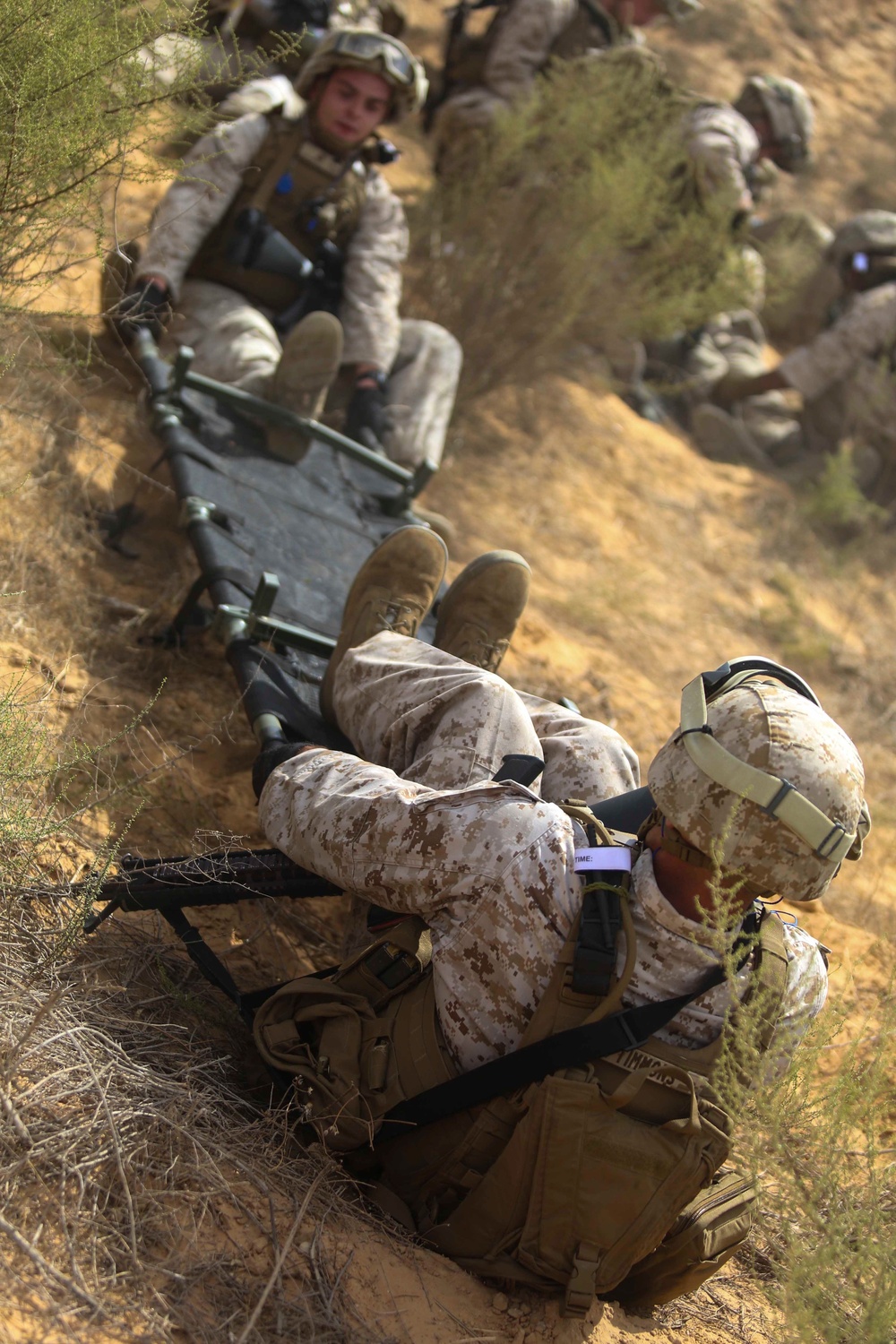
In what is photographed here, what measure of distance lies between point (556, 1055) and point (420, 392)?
9.99 ft

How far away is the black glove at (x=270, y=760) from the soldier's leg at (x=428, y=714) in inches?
6.9

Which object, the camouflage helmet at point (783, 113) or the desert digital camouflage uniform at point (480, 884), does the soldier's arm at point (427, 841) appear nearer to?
the desert digital camouflage uniform at point (480, 884)

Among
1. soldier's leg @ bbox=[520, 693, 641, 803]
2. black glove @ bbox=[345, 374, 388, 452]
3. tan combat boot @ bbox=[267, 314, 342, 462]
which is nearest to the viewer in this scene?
soldier's leg @ bbox=[520, 693, 641, 803]

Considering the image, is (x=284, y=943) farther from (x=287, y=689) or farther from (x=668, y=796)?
(x=668, y=796)

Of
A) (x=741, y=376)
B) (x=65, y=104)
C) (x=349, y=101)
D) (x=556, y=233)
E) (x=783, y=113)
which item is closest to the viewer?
(x=65, y=104)

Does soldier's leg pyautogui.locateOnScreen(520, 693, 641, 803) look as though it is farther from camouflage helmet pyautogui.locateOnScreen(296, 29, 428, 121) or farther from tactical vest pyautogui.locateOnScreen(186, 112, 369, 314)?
camouflage helmet pyautogui.locateOnScreen(296, 29, 428, 121)

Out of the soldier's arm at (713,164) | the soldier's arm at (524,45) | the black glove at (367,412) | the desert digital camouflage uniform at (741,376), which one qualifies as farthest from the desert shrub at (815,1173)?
the desert digital camouflage uniform at (741,376)

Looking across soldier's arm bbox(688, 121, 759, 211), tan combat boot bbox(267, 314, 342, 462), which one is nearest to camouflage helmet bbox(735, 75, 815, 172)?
soldier's arm bbox(688, 121, 759, 211)

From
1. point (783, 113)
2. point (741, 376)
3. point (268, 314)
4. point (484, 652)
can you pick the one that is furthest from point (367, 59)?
point (783, 113)

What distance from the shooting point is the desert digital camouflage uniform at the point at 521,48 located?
22.2 ft

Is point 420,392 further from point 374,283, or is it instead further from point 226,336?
point 226,336

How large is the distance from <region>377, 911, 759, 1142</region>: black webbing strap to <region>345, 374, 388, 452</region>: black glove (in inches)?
108

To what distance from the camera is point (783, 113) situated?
8211 mm

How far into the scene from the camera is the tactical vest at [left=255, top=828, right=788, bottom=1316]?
1.79 m
